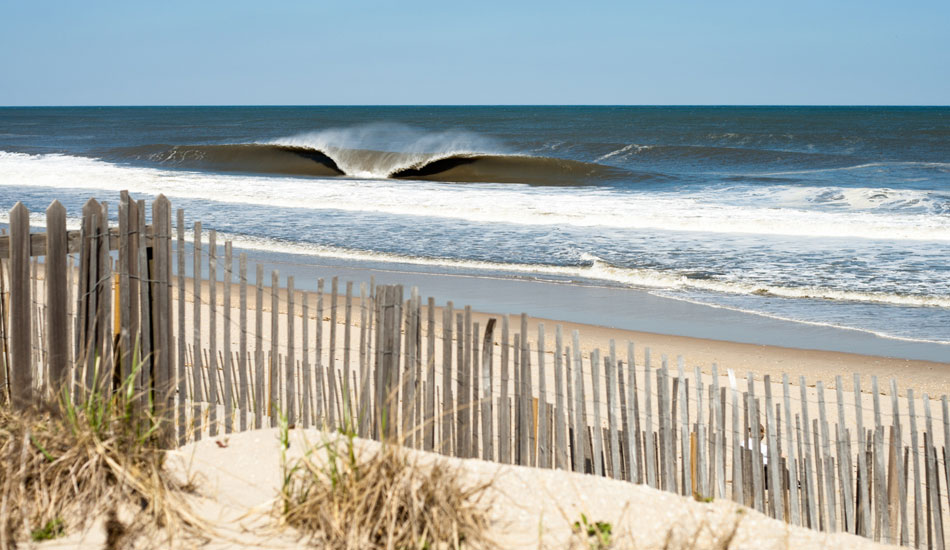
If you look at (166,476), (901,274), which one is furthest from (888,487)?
(901,274)

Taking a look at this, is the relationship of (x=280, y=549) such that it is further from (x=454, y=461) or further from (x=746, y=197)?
(x=746, y=197)

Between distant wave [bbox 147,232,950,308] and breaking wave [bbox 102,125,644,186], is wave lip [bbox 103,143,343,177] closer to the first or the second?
breaking wave [bbox 102,125,644,186]

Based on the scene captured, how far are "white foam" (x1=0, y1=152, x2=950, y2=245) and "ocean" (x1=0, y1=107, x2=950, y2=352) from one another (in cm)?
8

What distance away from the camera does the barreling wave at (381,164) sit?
119ft

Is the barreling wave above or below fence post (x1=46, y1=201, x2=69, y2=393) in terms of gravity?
above

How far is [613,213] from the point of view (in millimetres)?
21297

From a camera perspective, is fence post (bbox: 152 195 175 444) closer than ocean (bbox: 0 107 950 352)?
Yes

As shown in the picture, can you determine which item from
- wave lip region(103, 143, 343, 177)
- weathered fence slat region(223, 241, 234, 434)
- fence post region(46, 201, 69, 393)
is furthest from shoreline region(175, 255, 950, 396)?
wave lip region(103, 143, 343, 177)

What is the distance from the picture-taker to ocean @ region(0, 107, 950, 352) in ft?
42.0

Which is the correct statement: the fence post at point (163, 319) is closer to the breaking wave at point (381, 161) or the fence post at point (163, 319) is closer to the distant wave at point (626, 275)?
the distant wave at point (626, 275)

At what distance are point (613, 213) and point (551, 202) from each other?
266 centimetres

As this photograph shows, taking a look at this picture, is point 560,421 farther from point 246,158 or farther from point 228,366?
point 246,158

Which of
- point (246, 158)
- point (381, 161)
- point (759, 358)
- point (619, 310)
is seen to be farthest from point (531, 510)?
point (246, 158)

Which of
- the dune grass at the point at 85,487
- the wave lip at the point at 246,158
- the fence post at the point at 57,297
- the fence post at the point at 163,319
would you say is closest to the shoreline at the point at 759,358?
the fence post at the point at 163,319
